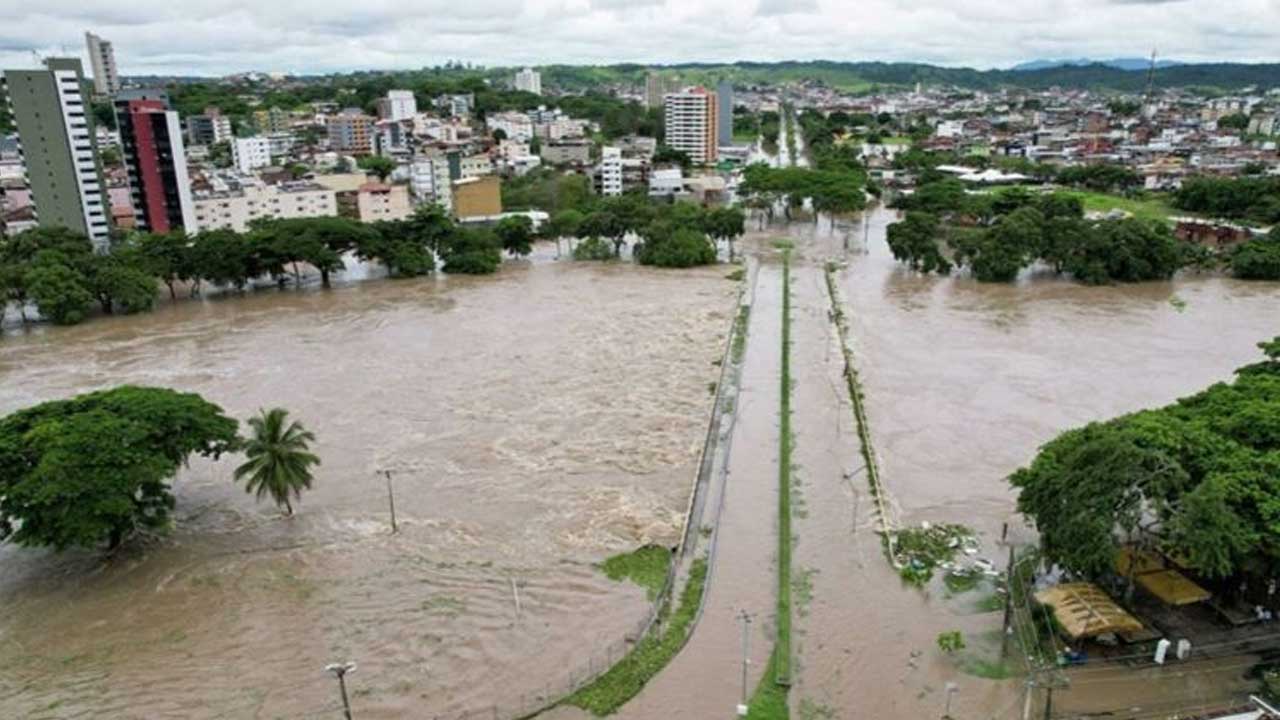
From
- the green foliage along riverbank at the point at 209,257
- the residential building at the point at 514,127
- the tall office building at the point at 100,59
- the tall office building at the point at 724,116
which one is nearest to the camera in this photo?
the green foliage along riverbank at the point at 209,257

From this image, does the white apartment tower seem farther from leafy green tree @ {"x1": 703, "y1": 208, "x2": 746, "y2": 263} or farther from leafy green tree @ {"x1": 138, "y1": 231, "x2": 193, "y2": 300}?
leafy green tree @ {"x1": 138, "y1": 231, "x2": 193, "y2": 300}

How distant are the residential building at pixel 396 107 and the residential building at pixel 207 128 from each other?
21468 mm

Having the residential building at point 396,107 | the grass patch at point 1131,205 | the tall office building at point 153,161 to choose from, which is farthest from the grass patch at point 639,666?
the residential building at point 396,107

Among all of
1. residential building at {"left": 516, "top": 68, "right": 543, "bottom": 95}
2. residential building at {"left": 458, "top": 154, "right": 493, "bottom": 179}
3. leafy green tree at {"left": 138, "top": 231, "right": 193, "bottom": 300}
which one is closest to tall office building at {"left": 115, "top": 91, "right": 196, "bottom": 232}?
leafy green tree at {"left": 138, "top": 231, "right": 193, "bottom": 300}

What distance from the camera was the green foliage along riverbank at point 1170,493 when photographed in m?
12.1

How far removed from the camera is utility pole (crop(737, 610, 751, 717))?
38.5ft

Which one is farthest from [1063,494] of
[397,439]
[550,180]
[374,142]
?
[374,142]

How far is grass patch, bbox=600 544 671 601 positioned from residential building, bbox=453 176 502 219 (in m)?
40.7

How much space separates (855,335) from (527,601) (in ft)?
66.0

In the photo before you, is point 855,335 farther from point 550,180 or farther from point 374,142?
point 374,142

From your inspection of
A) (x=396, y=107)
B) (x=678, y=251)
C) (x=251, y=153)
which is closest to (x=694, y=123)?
(x=251, y=153)

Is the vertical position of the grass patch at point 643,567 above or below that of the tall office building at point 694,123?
below

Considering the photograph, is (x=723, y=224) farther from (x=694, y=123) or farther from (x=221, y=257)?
(x=694, y=123)

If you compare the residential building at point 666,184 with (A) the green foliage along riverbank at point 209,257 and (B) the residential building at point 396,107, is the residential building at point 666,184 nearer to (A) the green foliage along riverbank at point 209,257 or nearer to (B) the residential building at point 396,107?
(A) the green foliage along riverbank at point 209,257
